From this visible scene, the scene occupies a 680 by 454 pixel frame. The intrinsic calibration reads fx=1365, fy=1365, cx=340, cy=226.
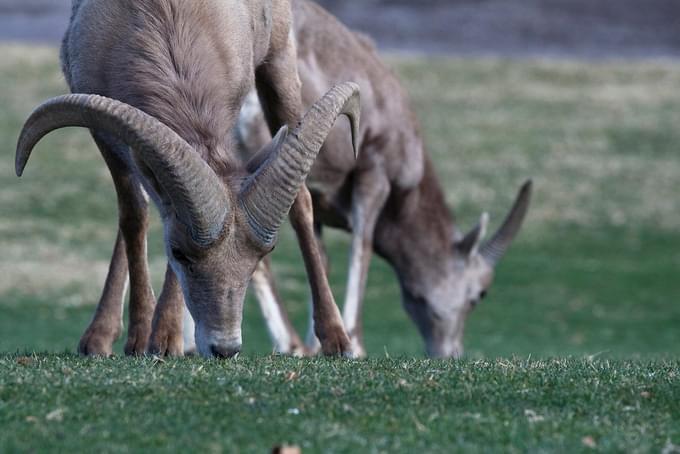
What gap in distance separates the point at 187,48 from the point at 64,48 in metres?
1.08

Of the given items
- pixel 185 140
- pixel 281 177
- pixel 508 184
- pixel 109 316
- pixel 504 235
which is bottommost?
pixel 109 316

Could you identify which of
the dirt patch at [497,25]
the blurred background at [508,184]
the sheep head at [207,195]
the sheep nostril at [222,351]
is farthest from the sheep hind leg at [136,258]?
the dirt patch at [497,25]

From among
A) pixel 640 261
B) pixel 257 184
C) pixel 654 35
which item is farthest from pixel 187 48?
pixel 654 35

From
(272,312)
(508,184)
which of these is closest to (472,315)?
(508,184)

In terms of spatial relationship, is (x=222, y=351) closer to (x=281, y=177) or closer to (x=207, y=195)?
(x=207, y=195)

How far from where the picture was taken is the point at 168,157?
731cm

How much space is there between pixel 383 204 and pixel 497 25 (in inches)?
1098

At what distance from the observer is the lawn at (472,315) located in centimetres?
575

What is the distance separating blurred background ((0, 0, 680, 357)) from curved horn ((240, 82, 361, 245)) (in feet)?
16.5

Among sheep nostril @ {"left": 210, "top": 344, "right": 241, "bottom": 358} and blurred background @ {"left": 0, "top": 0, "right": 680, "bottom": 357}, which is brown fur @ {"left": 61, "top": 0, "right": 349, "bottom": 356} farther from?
blurred background @ {"left": 0, "top": 0, "right": 680, "bottom": 357}

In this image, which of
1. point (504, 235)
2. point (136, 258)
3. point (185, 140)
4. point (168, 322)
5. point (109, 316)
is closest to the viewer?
→ point (185, 140)

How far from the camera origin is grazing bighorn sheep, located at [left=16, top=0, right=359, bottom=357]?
740cm

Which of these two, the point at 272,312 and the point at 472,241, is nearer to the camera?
the point at 272,312

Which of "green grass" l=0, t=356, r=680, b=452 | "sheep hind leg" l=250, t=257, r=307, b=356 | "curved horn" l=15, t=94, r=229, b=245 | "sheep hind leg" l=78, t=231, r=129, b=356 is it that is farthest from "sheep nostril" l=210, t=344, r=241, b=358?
"sheep hind leg" l=250, t=257, r=307, b=356
